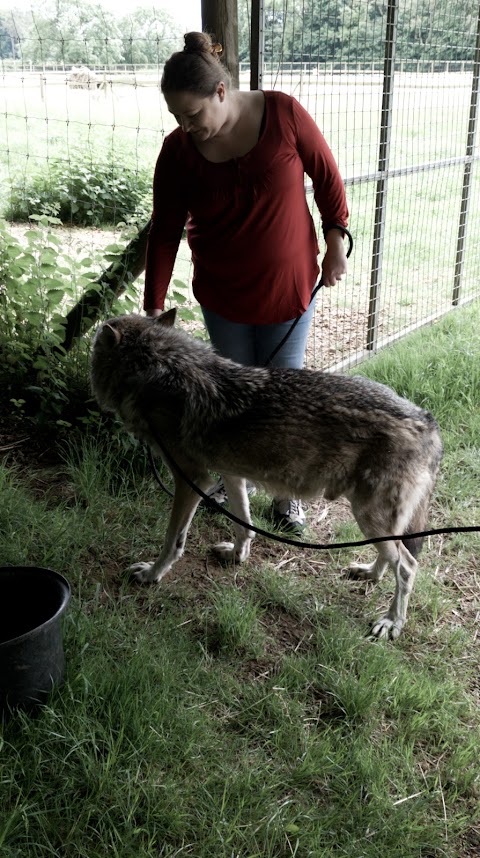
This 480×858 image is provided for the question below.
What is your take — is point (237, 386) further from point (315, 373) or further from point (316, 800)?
point (316, 800)

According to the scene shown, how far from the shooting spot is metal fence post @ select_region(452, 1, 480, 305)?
805 cm

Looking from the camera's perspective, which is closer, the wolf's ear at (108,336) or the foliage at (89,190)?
the wolf's ear at (108,336)

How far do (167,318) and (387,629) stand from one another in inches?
80.9

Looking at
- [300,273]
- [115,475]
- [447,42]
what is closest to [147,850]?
[115,475]

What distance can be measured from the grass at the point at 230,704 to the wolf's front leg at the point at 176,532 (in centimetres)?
9

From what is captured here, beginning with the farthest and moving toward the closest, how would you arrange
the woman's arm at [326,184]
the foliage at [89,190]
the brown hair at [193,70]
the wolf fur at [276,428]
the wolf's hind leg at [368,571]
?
the foliage at [89,190], the wolf's hind leg at [368,571], the woman's arm at [326,184], the wolf fur at [276,428], the brown hair at [193,70]

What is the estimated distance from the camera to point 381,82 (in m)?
6.50

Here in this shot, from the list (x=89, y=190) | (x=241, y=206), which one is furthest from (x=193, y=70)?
(x=89, y=190)

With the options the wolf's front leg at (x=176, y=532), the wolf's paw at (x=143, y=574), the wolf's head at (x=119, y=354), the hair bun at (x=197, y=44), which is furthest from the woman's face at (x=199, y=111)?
the wolf's paw at (x=143, y=574)

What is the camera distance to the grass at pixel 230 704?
8.26 feet

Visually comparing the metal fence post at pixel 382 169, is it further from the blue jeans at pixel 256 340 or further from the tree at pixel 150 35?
the blue jeans at pixel 256 340

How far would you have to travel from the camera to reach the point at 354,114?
6266 mm

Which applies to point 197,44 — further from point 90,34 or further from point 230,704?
point 90,34

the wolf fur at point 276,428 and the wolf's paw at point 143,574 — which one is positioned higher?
the wolf fur at point 276,428
